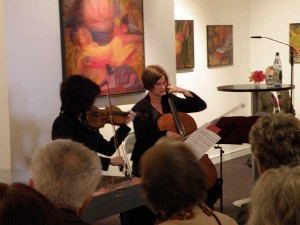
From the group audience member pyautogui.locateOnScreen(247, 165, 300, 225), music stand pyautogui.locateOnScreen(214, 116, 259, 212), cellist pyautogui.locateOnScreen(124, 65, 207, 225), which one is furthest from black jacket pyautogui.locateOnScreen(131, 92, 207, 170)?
audience member pyautogui.locateOnScreen(247, 165, 300, 225)

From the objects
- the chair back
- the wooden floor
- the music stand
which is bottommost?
the wooden floor

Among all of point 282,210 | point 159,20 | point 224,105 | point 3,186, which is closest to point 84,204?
point 3,186

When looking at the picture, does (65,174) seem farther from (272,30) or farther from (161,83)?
(272,30)

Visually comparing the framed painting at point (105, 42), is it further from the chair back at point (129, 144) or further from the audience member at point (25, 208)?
the audience member at point (25, 208)

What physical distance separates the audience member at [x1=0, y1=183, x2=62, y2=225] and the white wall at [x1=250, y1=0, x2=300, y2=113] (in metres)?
7.77

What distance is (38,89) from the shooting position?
500 centimetres

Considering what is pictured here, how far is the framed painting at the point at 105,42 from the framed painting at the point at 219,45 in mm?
2172

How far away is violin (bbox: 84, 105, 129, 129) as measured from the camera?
3939mm

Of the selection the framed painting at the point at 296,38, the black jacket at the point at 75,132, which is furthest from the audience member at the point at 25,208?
the framed painting at the point at 296,38

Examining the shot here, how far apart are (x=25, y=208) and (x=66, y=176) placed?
735mm

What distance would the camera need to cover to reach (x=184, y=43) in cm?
775

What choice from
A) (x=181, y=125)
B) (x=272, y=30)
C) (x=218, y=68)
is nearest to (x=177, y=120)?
(x=181, y=125)

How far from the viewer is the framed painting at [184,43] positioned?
7.63 meters

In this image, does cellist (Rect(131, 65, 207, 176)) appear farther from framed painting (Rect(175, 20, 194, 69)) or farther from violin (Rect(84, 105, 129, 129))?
framed painting (Rect(175, 20, 194, 69))
